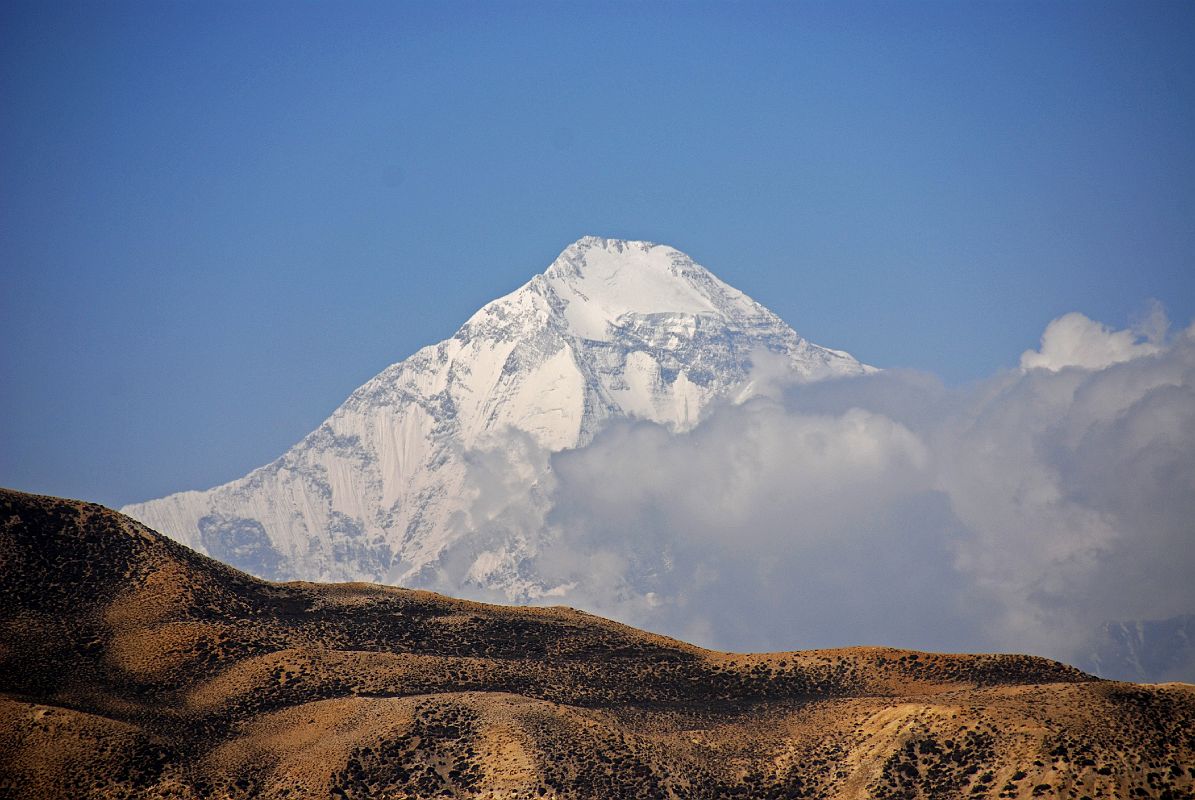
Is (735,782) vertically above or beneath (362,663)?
beneath

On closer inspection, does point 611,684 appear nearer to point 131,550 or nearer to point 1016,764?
point 1016,764

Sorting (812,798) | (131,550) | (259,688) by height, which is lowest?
(812,798)

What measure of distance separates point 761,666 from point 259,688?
41.2m

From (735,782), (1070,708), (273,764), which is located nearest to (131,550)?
(273,764)

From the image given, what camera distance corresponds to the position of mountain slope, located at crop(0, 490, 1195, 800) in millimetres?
99188

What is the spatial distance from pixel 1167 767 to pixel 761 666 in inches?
1367

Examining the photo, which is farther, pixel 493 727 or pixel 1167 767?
pixel 493 727

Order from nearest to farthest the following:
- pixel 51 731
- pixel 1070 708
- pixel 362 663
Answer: pixel 51 731, pixel 1070 708, pixel 362 663

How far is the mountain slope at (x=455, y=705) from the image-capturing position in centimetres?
9919

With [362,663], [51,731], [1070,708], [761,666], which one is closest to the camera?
[51,731]

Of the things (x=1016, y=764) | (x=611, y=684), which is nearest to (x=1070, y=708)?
(x=1016, y=764)

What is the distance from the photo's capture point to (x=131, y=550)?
122 meters

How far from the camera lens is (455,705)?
10825cm

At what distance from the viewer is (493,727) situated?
105562mm
